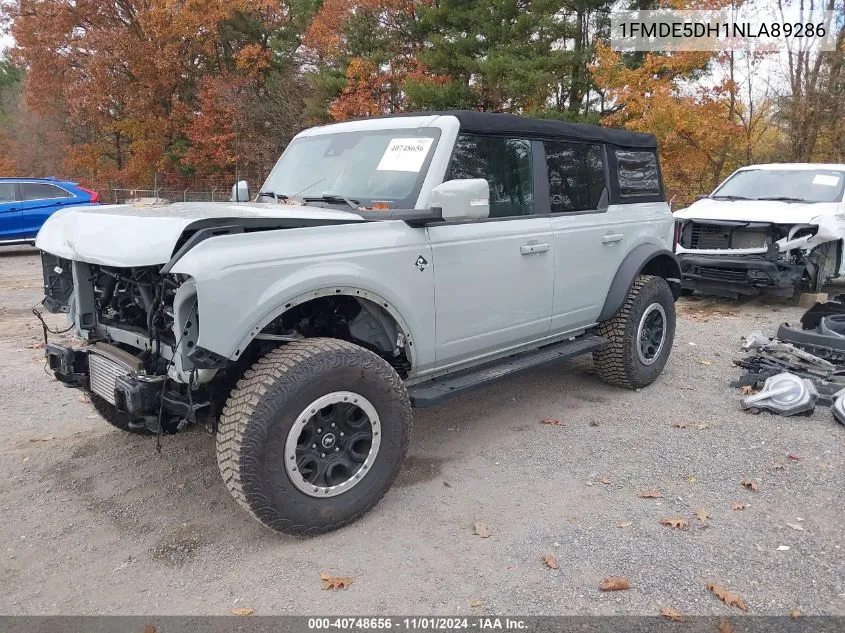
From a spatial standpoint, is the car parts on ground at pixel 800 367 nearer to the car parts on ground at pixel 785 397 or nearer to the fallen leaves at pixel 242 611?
the car parts on ground at pixel 785 397

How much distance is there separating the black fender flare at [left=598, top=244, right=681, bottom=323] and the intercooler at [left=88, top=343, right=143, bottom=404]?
3.46m

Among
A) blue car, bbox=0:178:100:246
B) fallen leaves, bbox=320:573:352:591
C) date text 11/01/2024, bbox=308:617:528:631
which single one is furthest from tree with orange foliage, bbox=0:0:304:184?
date text 11/01/2024, bbox=308:617:528:631

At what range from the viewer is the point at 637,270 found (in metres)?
5.41

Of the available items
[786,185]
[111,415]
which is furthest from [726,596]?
[786,185]

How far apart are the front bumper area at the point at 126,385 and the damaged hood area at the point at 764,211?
7.91 m

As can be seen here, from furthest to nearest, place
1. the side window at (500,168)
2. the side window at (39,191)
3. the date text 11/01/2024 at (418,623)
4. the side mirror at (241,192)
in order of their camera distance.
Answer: the side window at (39,191)
the side mirror at (241,192)
the side window at (500,168)
the date text 11/01/2024 at (418,623)

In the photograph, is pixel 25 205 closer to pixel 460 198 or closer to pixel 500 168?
pixel 500 168

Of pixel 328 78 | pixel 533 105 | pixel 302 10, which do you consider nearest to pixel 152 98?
pixel 302 10

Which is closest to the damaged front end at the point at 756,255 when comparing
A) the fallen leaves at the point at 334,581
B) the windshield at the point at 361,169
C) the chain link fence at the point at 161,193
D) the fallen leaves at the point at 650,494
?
the fallen leaves at the point at 650,494

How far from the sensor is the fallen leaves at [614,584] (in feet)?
9.77

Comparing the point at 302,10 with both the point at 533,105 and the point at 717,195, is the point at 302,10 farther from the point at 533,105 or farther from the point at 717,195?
the point at 717,195

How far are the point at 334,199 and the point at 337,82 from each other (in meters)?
20.8

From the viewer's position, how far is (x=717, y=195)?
404 inches

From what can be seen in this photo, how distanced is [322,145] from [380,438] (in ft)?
7.30
